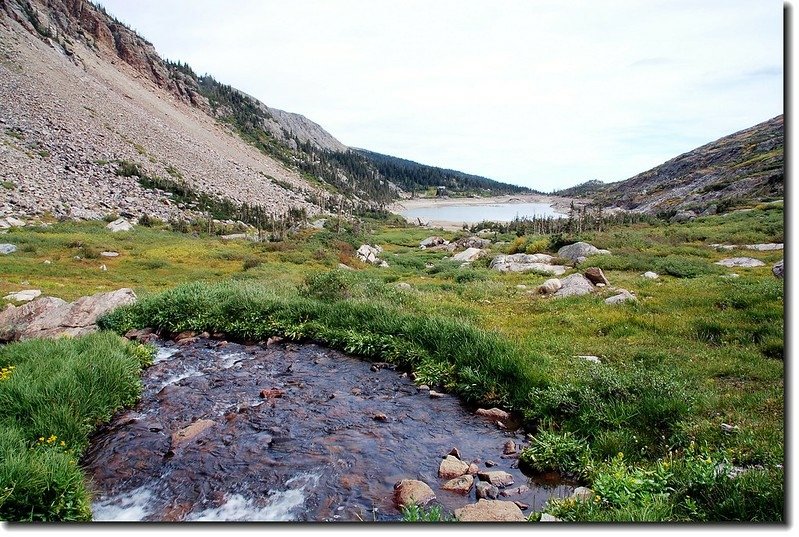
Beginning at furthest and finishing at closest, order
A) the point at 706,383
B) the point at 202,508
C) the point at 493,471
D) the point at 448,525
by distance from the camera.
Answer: the point at 706,383, the point at 493,471, the point at 202,508, the point at 448,525

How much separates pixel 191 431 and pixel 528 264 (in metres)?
27.1

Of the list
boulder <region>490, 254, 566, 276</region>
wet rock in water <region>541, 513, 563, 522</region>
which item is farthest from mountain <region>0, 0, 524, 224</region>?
wet rock in water <region>541, 513, 563, 522</region>

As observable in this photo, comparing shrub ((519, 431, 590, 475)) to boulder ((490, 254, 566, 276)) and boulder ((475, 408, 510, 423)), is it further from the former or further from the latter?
boulder ((490, 254, 566, 276))

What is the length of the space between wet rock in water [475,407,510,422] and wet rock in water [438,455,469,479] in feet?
6.45

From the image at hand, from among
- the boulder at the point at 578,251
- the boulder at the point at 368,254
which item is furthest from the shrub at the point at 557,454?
the boulder at the point at 368,254

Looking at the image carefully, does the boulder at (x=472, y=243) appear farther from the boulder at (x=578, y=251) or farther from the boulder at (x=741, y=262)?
the boulder at (x=741, y=262)

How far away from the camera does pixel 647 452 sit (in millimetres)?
7352

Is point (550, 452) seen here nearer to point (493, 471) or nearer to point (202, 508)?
point (493, 471)

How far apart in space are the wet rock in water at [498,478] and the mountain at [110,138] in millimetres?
56279

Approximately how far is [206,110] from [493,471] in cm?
16261

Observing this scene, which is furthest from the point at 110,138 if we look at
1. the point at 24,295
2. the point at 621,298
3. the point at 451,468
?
the point at 451,468

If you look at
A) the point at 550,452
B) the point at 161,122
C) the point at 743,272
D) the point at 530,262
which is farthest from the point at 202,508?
the point at 161,122

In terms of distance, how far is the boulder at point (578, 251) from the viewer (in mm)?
34250

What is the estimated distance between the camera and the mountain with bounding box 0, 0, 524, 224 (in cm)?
5828
